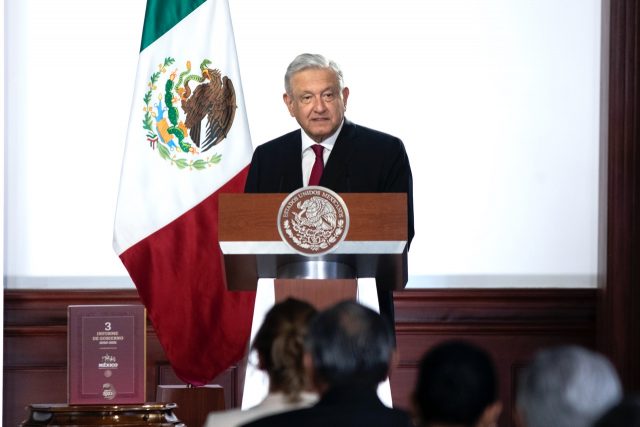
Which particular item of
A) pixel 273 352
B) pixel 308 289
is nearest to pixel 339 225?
pixel 308 289

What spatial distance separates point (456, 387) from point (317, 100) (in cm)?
307

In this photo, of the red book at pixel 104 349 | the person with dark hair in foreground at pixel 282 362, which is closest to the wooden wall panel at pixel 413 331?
the red book at pixel 104 349

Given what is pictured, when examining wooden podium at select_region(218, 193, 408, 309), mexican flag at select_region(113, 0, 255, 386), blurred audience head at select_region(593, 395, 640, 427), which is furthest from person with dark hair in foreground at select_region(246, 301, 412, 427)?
mexican flag at select_region(113, 0, 255, 386)

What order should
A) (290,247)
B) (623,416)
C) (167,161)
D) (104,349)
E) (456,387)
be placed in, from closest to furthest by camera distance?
(623,416) < (456,387) < (290,247) < (104,349) < (167,161)

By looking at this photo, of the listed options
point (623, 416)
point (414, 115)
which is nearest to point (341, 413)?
point (623, 416)

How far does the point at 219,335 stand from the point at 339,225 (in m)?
1.99

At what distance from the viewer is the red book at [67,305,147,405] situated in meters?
5.49

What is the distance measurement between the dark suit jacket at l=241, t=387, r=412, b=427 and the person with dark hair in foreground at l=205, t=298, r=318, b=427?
29cm

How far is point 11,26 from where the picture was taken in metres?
6.88

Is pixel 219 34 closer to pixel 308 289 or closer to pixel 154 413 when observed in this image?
pixel 154 413

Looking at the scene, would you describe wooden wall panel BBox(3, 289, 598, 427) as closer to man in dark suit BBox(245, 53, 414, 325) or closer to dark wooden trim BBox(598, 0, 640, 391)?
dark wooden trim BBox(598, 0, 640, 391)

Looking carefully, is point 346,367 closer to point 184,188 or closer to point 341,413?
point 341,413

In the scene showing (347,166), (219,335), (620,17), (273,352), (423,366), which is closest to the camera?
(423,366)

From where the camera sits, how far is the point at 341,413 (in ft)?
8.38
